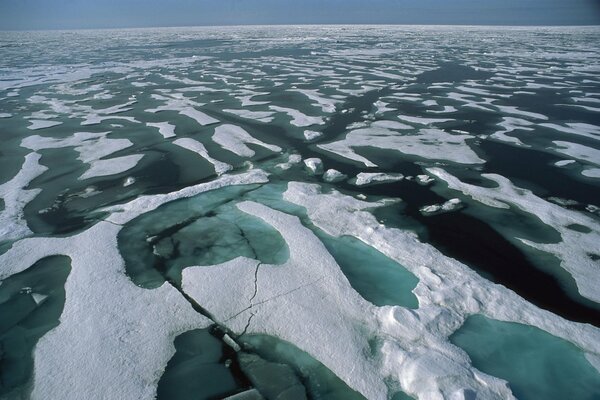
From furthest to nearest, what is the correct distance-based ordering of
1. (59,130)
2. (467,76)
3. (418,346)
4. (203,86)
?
(467,76), (203,86), (59,130), (418,346)

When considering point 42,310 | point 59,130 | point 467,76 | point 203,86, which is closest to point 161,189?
point 42,310

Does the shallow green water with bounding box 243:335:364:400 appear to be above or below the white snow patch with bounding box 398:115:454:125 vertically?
above

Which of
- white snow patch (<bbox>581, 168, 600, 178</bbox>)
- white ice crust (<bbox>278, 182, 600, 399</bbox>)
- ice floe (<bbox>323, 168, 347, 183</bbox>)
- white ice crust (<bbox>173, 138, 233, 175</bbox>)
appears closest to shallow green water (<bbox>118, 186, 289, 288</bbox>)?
white ice crust (<bbox>278, 182, 600, 399</bbox>)

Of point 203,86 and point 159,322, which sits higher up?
point 159,322

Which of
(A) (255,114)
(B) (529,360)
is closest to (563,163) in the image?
(B) (529,360)

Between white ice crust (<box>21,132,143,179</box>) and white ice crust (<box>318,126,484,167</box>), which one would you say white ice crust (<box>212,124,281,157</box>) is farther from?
white ice crust (<box>21,132,143,179</box>)

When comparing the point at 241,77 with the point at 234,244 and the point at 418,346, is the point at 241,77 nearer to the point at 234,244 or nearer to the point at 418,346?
the point at 234,244
